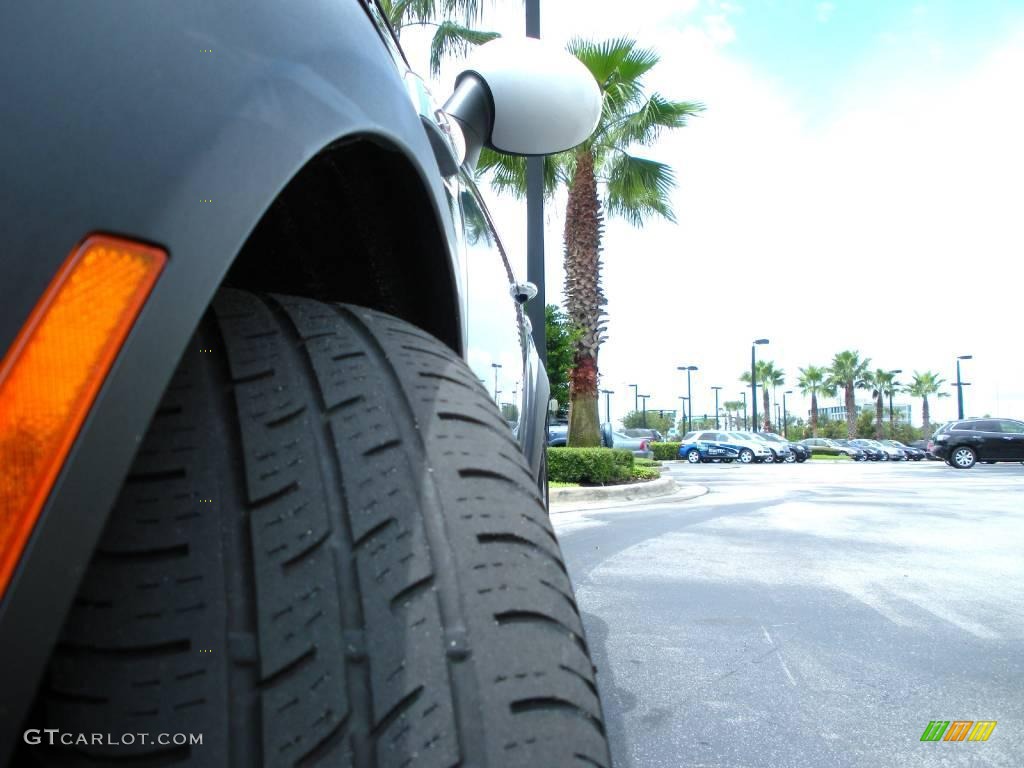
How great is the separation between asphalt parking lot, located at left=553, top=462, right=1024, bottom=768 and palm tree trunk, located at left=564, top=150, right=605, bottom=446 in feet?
28.9

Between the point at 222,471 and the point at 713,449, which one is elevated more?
the point at 222,471

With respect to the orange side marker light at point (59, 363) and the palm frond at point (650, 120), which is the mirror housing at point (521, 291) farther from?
the palm frond at point (650, 120)

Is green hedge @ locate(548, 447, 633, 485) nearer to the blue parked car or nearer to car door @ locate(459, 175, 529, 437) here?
car door @ locate(459, 175, 529, 437)

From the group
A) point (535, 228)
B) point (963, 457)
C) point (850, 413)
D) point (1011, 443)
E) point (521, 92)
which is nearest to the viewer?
point (521, 92)

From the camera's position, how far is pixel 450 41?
13.0m

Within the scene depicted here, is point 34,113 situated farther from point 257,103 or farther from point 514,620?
point 514,620

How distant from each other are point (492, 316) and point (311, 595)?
4.81ft

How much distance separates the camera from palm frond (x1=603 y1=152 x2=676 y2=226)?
45.9 feet

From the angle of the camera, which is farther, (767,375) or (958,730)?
(767,375)

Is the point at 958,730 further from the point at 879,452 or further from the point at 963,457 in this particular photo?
the point at 879,452

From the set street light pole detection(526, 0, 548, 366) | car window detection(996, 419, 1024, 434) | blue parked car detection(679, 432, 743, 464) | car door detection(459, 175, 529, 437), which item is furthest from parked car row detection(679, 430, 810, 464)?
car door detection(459, 175, 529, 437)

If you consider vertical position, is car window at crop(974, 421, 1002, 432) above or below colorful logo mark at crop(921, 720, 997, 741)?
above

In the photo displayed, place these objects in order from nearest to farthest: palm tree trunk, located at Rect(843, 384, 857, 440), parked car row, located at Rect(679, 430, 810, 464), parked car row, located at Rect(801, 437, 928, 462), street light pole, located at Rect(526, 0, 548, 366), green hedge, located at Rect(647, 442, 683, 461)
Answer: street light pole, located at Rect(526, 0, 548, 366), parked car row, located at Rect(679, 430, 810, 464), green hedge, located at Rect(647, 442, 683, 461), parked car row, located at Rect(801, 437, 928, 462), palm tree trunk, located at Rect(843, 384, 857, 440)

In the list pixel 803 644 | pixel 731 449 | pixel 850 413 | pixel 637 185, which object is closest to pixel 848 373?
pixel 850 413
